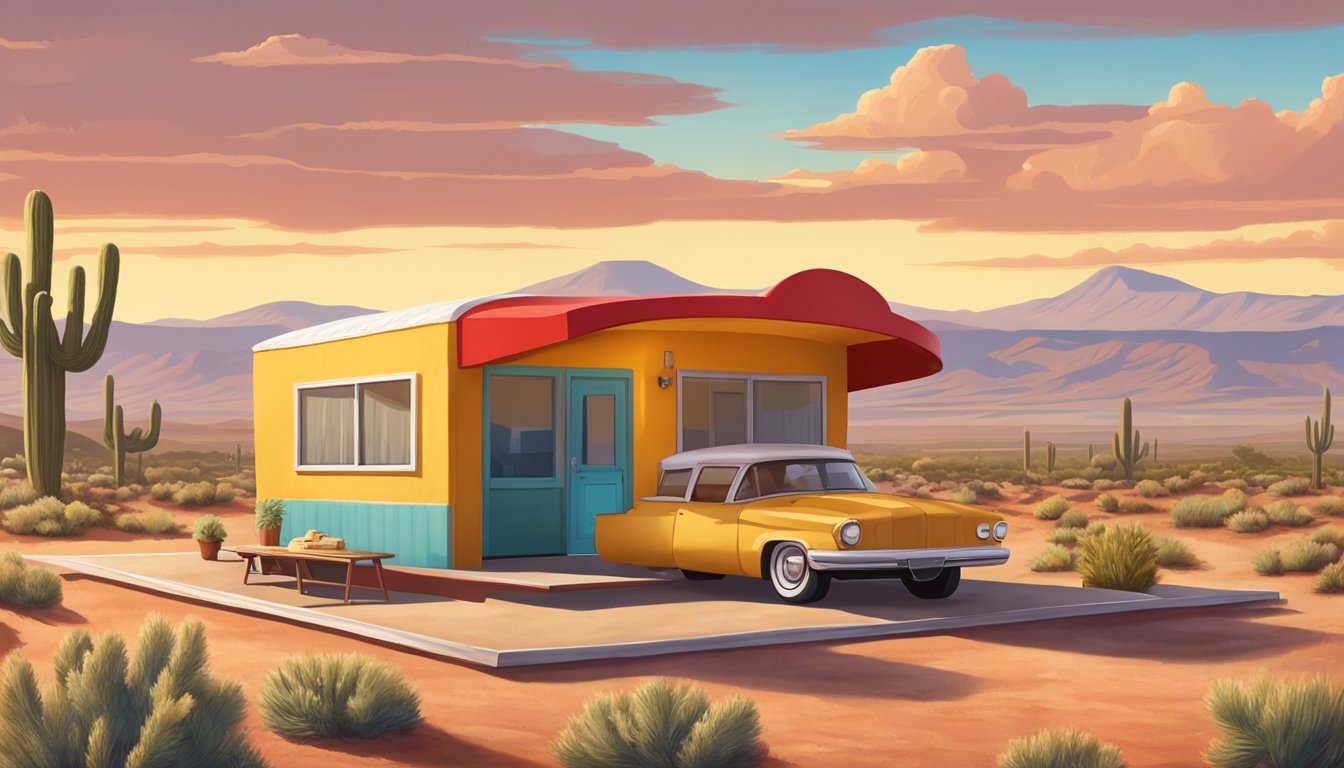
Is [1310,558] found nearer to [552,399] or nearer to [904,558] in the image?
[904,558]

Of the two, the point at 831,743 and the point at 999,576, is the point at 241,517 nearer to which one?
the point at 999,576

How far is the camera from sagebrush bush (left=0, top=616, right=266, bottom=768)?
8.11m

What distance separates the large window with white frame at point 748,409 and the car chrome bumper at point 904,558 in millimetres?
4472

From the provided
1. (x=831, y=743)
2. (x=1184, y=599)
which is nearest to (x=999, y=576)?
(x=1184, y=599)

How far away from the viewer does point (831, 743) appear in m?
9.43

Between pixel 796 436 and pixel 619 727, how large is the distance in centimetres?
1088

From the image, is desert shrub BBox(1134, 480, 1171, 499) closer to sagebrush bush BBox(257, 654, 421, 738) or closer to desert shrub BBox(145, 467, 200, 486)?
desert shrub BBox(145, 467, 200, 486)

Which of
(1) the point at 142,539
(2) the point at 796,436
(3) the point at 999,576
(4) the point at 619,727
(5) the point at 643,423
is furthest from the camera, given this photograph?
(1) the point at 142,539

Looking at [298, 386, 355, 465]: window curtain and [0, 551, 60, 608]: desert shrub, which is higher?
[298, 386, 355, 465]: window curtain

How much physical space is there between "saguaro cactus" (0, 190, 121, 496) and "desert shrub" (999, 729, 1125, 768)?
25750mm

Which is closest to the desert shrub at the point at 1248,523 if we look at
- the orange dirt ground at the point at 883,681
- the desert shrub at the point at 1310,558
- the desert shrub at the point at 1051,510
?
the desert shrub at the point at 1051,510

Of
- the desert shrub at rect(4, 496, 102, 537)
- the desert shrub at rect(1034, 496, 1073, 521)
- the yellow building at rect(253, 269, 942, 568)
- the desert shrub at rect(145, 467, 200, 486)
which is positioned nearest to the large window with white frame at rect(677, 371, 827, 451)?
the yellow building at rect(253, 269, 942, 568)

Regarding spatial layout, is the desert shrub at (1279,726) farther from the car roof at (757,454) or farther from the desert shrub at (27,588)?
the desert shrub at (27,588)

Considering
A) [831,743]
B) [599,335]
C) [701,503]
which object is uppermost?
[599,335]
